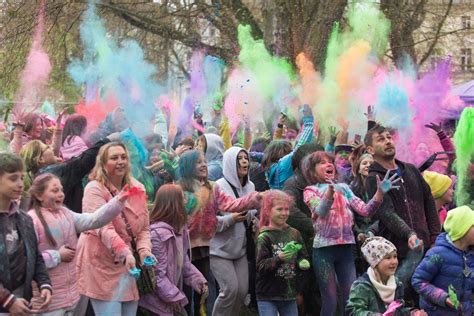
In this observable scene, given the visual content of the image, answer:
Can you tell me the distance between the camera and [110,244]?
6062mm

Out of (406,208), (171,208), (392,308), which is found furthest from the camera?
(406,208)

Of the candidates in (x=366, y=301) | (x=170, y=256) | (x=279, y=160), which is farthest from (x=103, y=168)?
(x=279, y=160)

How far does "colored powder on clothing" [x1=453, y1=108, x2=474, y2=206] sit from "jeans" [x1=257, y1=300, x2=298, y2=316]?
194cm

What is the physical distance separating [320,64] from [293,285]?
9120 millimetres

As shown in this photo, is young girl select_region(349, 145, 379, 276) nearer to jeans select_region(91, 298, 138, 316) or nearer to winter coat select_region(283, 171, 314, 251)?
winter coat select_region(283, 171, 314, 251)

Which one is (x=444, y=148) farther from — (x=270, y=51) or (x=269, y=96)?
(x=270, y=51)

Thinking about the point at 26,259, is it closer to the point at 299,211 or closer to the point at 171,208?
the point at 171,208

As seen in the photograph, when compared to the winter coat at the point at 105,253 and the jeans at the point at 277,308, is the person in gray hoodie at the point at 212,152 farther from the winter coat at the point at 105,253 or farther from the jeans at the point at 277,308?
the winter coat at the point at 105,253

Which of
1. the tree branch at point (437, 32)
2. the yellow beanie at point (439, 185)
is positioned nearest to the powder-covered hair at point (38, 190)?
the yellow beanie at point (439, 185)

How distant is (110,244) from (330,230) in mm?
2163

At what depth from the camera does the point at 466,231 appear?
20.3 ft

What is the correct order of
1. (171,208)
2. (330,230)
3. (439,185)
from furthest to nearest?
1. (439,185)
2. (330,230)
3. (171,208)

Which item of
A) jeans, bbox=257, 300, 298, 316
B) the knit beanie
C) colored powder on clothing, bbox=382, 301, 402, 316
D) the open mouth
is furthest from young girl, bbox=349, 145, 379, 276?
colored powder on clothing, bbox=382, 301, 402, 316

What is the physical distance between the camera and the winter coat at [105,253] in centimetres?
620
